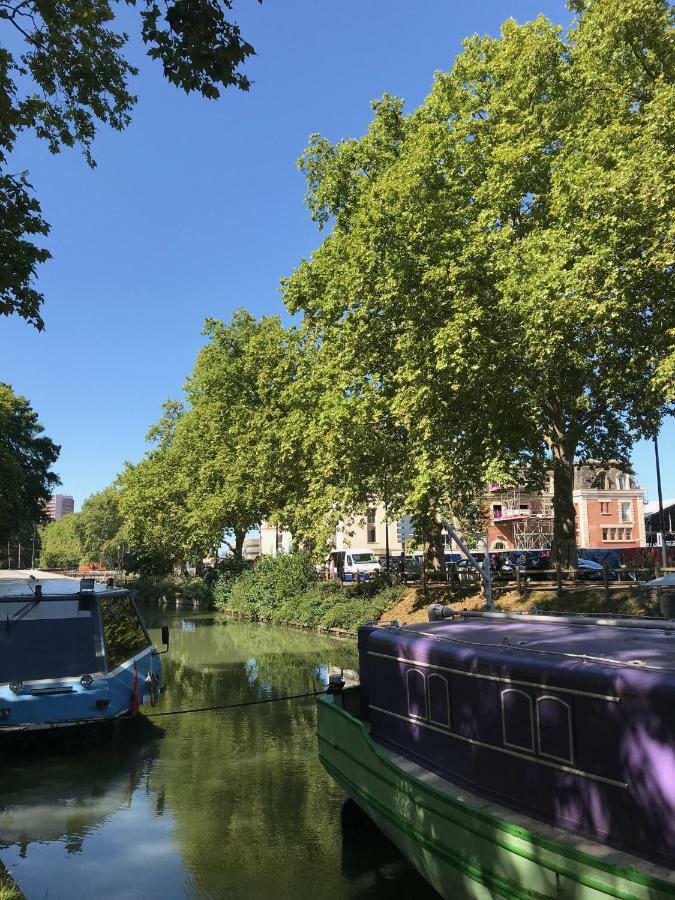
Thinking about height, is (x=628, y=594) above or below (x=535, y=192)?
below

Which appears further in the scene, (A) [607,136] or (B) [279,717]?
(A) [607,136]

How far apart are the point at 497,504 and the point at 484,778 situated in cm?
6693

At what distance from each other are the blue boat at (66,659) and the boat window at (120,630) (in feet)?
0.07

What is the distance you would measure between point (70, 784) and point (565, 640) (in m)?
8.35

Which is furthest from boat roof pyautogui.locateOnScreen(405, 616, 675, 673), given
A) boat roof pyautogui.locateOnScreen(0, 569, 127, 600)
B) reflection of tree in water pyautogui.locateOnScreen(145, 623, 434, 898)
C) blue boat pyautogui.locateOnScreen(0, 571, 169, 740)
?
boat roof pyautogui.locateOnScreen(0, 569, 127, 600)

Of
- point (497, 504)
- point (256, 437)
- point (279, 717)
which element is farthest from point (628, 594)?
point (497, 504)

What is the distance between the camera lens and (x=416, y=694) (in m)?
8.62

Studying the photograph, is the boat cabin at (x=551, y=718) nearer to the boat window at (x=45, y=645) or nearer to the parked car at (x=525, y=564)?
the boat window at (x=45, y=645)

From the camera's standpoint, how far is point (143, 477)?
60562 mm

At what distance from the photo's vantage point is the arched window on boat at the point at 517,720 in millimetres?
6624

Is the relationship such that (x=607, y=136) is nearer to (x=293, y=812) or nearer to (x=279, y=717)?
(x=279, y=717)

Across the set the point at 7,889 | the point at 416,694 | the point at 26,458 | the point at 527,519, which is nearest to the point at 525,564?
the point at 527,519

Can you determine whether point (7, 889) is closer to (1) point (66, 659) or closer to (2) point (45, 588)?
(1) point (66, 659)

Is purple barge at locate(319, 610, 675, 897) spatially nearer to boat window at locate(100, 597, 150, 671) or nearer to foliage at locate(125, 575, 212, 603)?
boat window at locate(100, 597, 150, 671)
